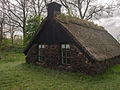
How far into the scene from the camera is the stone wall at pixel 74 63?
28.9ft

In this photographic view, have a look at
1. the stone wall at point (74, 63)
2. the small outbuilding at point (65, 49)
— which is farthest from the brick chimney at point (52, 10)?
the stone wall at point (74, 63)

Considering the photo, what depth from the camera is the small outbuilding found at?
29.2 ft

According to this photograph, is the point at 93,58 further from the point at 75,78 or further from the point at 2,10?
the point at 2,10

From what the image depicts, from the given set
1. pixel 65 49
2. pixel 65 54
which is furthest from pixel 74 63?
pixel 65 49

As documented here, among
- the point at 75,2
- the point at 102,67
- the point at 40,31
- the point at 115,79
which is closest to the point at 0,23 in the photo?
the point at 40,31

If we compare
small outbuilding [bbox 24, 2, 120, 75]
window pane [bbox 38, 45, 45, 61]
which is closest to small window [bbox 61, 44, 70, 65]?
small outbuilding [bbox 24, 2, 120, 75]

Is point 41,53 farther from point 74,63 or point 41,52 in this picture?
point 74,63

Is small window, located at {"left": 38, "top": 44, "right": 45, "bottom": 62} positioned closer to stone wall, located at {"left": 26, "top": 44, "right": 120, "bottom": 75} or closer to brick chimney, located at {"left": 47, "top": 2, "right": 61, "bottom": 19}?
stone wall, located at {"left": 26, "top": 44, "right": 120, "bottom": 75}

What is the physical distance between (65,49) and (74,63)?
1.46 m

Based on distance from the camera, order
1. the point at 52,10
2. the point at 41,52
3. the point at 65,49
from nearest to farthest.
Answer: the point at 65,49
the point at 52,10
the point at 41,52

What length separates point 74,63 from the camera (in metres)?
9.57

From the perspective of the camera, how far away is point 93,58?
812 centimetres

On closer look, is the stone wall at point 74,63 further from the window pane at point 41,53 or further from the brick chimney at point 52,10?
the brick chimney at point 52,10

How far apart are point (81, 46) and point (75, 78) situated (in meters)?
2.33
